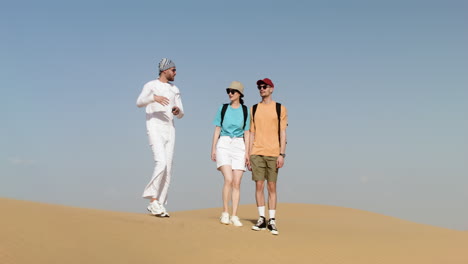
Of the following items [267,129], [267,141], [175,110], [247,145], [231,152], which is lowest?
[231,152]

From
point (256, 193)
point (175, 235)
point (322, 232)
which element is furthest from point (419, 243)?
point (175, 235)

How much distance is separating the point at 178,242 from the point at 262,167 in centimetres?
236

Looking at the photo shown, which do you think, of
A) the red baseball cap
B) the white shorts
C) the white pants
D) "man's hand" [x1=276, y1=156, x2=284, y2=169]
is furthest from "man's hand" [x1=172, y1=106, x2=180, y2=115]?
"man's hand" [x1=276, y1=156, x2=284, y2=169]

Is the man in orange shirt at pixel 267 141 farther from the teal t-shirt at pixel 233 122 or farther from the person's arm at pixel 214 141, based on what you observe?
the person's arm at pixel 214 141

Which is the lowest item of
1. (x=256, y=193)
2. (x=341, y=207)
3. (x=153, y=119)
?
(x=341, y=207)

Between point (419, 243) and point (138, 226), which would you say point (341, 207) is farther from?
point (138, 226)

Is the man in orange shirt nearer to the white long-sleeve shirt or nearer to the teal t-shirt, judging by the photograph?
the teal t-shirt

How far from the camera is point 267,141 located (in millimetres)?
9312

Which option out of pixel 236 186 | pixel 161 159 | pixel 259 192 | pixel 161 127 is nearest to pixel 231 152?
pixel 236 186

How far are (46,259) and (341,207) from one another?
516 inches

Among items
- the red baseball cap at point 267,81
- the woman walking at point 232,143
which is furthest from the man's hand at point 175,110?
the red baseball cap at point 267,81

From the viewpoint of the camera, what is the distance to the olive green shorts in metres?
9.34

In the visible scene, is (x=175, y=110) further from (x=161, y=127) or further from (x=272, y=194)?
(x=272, y=194)

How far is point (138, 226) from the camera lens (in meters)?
8.21
